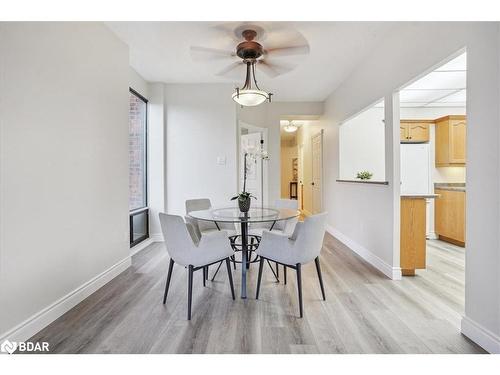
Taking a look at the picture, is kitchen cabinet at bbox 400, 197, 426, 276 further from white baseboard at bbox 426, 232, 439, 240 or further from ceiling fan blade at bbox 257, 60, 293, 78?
white baseboard at bbox 426, 232, 439, 240

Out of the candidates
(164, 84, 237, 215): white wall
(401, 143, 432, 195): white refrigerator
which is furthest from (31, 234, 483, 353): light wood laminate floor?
(401, 143, 432, 195): white refrigerator

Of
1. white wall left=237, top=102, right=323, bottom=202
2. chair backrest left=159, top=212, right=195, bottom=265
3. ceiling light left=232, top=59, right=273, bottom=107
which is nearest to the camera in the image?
chair backrest left=159, top=212, right=195, bottom=265

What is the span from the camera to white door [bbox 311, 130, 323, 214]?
569 cm

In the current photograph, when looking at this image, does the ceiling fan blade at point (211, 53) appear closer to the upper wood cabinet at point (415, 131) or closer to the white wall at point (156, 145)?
the white wall at point (156, 145)

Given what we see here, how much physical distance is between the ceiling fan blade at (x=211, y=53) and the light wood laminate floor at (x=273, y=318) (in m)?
2.12

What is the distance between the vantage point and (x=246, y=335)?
69.0 inches

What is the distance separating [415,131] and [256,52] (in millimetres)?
3464

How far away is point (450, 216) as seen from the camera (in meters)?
4.04

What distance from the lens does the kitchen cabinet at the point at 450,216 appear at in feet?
12.8

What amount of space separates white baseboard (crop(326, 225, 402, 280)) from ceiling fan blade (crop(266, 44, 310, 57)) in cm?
231

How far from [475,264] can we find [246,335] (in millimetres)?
1557
